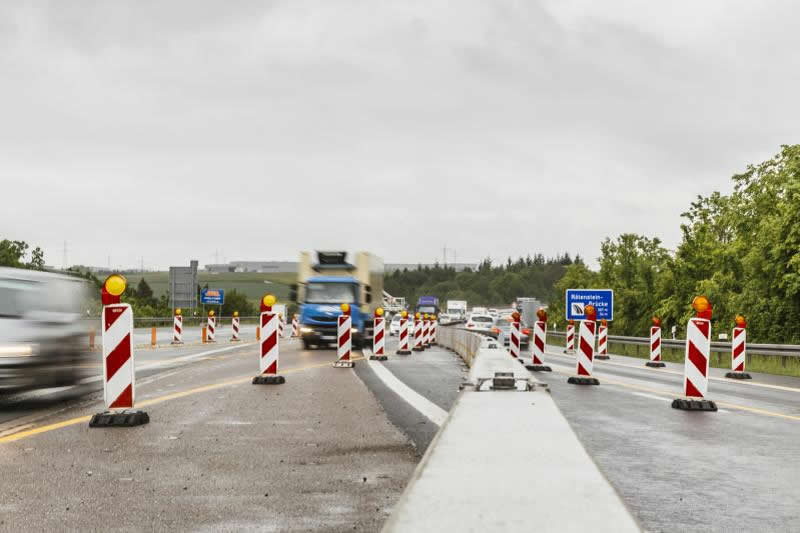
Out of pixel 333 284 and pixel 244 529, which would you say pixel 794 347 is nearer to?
→ pixel 333 284

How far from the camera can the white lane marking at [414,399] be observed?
9.20m

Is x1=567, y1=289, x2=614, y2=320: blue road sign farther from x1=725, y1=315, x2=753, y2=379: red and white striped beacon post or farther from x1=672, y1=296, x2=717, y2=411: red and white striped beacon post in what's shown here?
x1=672, y1=296, x2=717, y2=411: red and white striped beacon post

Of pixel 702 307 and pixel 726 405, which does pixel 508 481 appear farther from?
pixel 726 405

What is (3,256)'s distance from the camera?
3647 inches

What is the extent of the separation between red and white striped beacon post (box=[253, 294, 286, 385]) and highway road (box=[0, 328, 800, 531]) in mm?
771

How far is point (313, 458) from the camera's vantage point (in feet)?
21.8

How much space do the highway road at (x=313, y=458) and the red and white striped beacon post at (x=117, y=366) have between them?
0.86 ft

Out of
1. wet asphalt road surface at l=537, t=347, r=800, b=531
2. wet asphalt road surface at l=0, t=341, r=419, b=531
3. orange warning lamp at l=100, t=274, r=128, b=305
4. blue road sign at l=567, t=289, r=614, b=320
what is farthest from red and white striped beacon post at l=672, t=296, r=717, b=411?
blue road sign at l=567, t=289, r=614, b=320

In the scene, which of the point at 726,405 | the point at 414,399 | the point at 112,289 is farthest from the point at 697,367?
the point at 112,289

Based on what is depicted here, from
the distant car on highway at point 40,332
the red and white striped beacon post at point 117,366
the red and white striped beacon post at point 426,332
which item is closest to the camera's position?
the red and white striped beacon post at point 117,366

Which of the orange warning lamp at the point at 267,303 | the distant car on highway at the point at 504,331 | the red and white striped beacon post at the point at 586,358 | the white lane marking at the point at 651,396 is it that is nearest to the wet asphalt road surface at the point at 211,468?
the orange warning lamp at the point at 267,303

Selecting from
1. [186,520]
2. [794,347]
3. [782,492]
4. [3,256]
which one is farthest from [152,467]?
[3,256]

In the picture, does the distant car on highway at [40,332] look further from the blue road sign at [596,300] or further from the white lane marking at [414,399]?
the blue road sign at [596,300]

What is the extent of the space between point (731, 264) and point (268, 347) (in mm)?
47843
